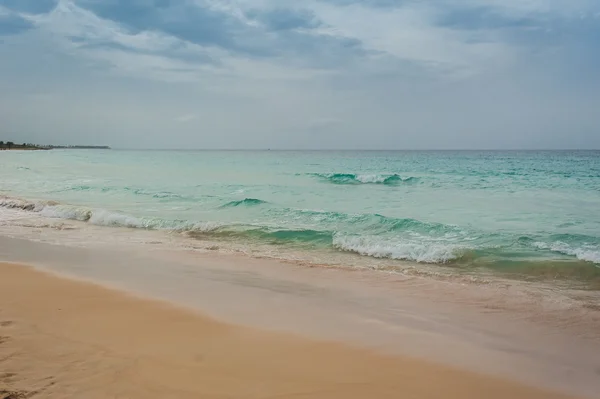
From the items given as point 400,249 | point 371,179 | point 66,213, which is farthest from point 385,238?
point 371,179

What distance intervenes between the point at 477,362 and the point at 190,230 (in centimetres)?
976

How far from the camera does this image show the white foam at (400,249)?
9352mm

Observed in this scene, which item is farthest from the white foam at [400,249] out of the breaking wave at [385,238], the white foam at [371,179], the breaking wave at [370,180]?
the white foam at [371,179]

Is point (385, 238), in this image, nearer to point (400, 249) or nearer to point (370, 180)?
point (400, 249)

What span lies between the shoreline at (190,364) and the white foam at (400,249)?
5.28m

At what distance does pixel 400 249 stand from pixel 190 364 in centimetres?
664

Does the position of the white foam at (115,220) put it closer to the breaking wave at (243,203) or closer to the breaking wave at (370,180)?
the breaking wave at (243,203)

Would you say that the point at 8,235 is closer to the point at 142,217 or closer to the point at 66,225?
the point at 66,225

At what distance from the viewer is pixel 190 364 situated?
3939mm

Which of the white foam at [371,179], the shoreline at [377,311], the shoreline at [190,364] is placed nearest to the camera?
the shoreline at [190,364]

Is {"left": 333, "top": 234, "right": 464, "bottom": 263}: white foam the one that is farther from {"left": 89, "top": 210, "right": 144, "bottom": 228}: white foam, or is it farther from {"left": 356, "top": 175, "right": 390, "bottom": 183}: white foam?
{"left": 356, "top": 175, "right": 390, "bottom": 183}: white foam

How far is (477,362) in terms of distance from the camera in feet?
13.9

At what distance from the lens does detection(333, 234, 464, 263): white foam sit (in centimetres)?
935

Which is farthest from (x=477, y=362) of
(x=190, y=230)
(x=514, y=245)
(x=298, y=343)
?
(x=190, y=230)
